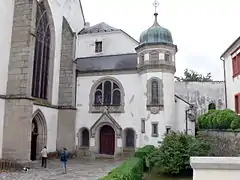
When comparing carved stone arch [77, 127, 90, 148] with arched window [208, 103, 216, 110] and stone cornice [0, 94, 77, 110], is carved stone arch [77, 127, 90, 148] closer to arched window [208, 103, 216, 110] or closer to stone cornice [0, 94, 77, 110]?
stone cornice [0, 94, 77, 110]

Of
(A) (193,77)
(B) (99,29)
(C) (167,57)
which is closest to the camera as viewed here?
(C) (167,57)

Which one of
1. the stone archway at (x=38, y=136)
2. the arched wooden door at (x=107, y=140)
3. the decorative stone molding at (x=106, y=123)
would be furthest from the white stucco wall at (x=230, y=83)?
the stone archway at (x=38, y=136)

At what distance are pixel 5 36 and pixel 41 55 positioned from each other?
4258mm

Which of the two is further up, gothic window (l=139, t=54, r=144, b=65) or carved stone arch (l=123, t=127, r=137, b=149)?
gothic window (l=139, t=54, r=144, b=65)

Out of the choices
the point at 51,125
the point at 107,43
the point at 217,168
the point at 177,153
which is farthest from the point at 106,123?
the point at 217,168

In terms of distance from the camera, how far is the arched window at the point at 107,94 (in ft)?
83.5

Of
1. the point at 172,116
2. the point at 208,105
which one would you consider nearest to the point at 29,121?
the point at 172,116

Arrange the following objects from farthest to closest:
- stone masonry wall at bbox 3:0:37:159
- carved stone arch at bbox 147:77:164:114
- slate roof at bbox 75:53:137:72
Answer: slate roof at bbox 75:53:137:72 → carved stone arch at bbox 147:77:164:114 → stone masonry wall at bbox 3:0:37:159

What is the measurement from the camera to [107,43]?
29109 millimetres

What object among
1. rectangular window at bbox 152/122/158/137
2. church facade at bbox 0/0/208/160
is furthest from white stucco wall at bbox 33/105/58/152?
rectangular window at bbox 152/122/158/137

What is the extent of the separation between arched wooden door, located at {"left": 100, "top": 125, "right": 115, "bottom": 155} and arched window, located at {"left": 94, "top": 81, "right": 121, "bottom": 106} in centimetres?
219

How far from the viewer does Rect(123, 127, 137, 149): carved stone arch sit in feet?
80.2

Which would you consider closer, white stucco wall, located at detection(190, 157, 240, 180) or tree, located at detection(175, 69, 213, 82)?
white stucco wall, located at detection(190, 157, 240, 180)

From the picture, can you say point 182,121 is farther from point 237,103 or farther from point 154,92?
point 237,103
